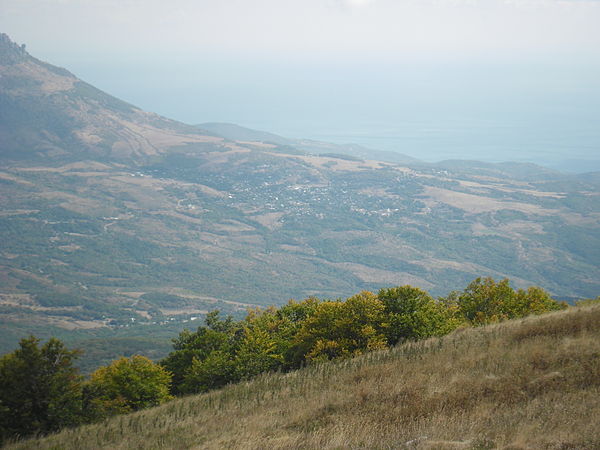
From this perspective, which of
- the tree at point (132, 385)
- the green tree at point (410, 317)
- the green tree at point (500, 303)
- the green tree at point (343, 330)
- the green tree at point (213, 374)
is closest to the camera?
the green tree at point (343, 330)

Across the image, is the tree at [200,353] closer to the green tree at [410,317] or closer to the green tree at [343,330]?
the green tree at [343,330]

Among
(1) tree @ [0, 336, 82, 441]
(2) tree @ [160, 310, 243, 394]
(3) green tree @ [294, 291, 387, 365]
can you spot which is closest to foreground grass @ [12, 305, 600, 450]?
(1) tree @ [0, 336, 82, 441]

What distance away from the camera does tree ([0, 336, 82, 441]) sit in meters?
21.8

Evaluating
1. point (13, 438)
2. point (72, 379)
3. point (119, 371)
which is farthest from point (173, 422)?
point (119, 371)

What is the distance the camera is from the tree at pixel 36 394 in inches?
859

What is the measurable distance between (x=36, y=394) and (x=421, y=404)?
688 inches

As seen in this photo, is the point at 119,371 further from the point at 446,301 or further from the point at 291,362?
the point at 446,301

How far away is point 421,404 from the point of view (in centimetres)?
1337

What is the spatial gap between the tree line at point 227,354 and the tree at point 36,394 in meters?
0.04

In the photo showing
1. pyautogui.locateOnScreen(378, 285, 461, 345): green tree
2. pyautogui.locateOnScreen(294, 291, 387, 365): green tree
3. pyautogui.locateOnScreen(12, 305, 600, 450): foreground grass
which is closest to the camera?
pyautogui.locateOnScreen(12, 305, 600, 450): foreground grass

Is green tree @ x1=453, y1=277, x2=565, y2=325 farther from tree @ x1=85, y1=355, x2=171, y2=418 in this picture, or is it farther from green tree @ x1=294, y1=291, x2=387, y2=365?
tree @ x1=85, y1=355, x2=171, y2=418

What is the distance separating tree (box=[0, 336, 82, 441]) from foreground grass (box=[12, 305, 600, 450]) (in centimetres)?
377

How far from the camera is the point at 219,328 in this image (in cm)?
4494

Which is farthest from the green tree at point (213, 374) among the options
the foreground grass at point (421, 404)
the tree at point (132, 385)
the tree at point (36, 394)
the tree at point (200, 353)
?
the foreground grass at point (421, 404)
